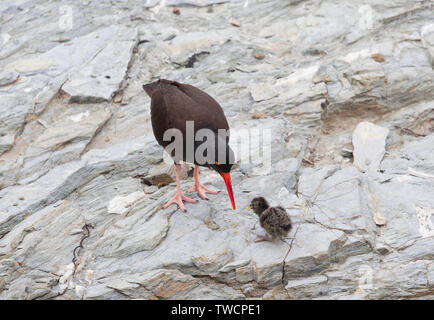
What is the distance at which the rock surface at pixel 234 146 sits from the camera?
585 cm

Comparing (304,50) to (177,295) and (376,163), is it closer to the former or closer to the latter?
(376,163)

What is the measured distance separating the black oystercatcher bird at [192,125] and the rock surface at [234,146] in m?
0.65

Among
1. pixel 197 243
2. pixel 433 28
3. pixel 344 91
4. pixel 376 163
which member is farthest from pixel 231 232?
pixel 433 28

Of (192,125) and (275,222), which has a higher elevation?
(192,125)

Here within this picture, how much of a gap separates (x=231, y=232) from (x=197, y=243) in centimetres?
49

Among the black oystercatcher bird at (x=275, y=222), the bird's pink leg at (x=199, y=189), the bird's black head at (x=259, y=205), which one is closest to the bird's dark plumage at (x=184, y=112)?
the bird's black head at (x=259, y=205)

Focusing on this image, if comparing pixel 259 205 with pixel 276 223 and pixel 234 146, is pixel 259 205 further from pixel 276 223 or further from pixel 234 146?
pixel 234 146

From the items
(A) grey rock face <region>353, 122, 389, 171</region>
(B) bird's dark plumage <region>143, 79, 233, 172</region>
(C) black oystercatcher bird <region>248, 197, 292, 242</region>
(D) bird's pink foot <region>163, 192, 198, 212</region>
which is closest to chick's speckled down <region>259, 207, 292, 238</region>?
(C) black oystercatcher bird <region>248, 197, 292, 242</region>

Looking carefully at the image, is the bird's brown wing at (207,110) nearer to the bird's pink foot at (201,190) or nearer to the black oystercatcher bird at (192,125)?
the black oystercatcher bird at (192,125)

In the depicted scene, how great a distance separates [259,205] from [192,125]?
1.38 meters

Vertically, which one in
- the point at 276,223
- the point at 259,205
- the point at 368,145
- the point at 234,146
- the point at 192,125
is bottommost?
the point at 368,145

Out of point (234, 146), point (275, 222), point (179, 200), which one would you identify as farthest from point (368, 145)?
point (179, 200)

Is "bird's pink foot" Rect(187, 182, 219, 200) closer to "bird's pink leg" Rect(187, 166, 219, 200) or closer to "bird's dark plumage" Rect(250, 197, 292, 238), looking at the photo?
"bird's pink leg" Rect(187, 166, 219, 200)

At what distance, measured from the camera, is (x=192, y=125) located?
6.45 m
